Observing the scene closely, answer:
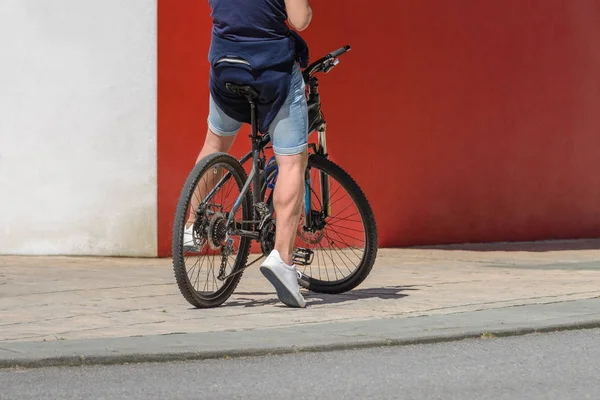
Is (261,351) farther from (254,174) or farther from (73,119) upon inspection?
(73,119)

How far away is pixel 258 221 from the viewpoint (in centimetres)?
696

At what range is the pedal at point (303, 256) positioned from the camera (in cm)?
705

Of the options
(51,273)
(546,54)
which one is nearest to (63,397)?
(51,273)

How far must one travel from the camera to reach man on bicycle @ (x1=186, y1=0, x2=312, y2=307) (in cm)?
668

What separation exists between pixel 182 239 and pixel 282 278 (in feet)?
1.95

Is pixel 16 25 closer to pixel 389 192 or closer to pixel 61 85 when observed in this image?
pixel 61 85

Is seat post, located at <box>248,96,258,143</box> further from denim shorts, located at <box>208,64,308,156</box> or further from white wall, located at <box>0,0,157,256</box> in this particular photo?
white wall, located at <box>0,0,157,256</box>

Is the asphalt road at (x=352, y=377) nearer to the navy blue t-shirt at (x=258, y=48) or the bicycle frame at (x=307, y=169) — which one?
the bicycle frame at (x=307, y=169)

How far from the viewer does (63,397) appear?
4652 mm

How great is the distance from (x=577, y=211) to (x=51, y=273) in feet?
18.7

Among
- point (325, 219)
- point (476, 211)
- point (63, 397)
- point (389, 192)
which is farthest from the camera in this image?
point (476, 211)

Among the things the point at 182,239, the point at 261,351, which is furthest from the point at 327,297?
the point at 261,351

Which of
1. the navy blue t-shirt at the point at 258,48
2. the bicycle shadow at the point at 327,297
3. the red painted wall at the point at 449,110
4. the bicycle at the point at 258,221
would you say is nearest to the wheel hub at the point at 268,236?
the bicycle at the point at 258,221

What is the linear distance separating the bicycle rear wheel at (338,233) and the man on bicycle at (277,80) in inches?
13.7
